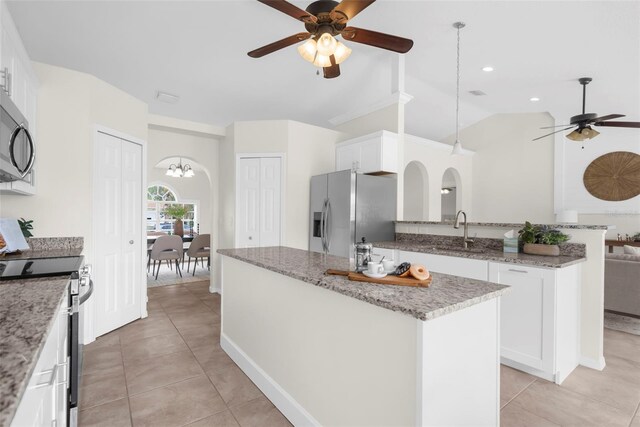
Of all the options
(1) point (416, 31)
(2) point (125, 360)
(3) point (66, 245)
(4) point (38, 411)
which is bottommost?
(2) point (125, 360)

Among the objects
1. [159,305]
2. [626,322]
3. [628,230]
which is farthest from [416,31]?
[628,230]

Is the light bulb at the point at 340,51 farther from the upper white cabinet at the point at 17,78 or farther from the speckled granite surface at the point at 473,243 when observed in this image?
the speckled granite surface at the point at 473,243

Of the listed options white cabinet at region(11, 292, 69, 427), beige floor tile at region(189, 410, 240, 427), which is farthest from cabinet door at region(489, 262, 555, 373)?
white cabinet at region(11, 292, 69, 427)

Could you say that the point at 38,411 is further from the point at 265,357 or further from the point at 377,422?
the point at 265,357

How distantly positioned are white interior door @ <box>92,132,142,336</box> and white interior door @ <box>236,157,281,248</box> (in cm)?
128

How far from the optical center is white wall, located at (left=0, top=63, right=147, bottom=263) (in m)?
2.78

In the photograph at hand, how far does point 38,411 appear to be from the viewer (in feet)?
2.66

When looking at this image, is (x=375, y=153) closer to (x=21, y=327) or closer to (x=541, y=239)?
(x=541, y=239)

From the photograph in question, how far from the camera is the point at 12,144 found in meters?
1.74

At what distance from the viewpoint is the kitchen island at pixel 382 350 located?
1.18 meters

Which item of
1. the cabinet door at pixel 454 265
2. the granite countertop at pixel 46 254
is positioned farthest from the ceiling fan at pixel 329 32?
the granite countertop at pixel 46 254

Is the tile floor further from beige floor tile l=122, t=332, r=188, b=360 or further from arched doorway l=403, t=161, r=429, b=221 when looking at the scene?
arched doorway l=403, t=161, r=429, b=221

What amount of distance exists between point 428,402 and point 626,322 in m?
3.86

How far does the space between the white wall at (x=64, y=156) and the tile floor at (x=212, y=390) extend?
3.58 ft
